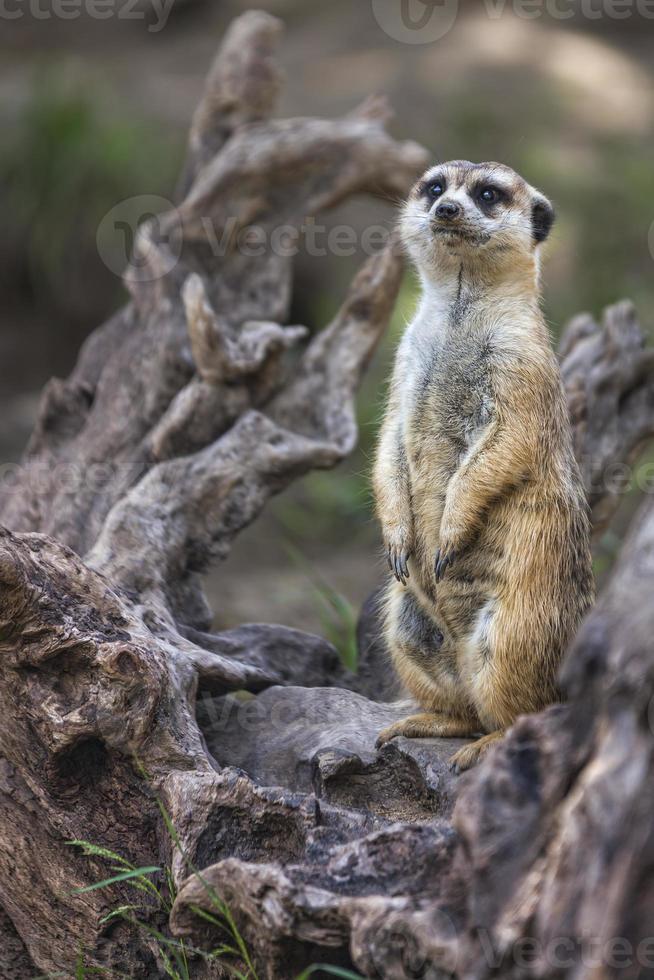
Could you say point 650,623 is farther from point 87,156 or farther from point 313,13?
point 313,13

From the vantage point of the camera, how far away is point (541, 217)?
358 centimetres

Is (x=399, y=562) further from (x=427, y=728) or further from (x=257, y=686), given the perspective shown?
(x=257, y=686)

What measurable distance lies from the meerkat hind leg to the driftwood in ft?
0.22

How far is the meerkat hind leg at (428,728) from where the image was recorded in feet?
10.1

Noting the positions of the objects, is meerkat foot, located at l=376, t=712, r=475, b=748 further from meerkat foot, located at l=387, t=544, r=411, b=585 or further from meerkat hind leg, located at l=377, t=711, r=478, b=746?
meerkat foot, located at l=387, t=544, r=411, b=585

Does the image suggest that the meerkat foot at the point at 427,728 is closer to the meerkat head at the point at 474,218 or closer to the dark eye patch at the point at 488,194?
the meerkat head at the point at 474,218

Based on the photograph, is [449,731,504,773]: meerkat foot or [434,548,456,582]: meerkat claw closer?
[449,731,504,773]: meerkat foot

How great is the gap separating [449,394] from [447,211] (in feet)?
1.79

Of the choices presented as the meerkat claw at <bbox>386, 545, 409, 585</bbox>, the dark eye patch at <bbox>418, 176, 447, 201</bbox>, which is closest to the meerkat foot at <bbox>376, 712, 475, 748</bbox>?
the meerkat claw at <bbox>386, 545, 409, 585</bbox>

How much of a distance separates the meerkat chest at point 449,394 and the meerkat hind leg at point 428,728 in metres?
0.76

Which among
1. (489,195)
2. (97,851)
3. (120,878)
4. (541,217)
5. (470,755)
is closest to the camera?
(120,878)

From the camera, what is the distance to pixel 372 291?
14.4 feet

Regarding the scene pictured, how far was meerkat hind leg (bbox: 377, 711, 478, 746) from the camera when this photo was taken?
3074 millimetres

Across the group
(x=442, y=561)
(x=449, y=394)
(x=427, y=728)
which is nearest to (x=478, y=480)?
(x=442, y=561)
